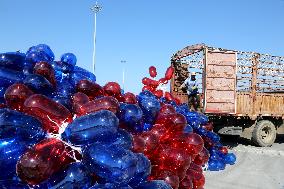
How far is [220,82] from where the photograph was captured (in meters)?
10.8

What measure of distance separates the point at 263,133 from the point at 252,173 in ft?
14.9

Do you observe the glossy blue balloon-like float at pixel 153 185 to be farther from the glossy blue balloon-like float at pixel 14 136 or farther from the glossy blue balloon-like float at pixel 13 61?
the glossy blue balloon-like float at pixel 13 61

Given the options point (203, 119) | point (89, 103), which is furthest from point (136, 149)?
point (203, 119)

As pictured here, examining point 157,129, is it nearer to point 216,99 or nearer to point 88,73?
point 88,73

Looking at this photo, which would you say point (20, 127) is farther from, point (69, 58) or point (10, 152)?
point (69, 58)

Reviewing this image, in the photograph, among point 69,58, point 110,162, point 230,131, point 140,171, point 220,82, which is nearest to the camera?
point 110,162

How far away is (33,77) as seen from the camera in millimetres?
3795

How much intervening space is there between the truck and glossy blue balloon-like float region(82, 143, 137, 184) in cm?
785

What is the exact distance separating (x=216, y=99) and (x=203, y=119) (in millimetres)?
3835

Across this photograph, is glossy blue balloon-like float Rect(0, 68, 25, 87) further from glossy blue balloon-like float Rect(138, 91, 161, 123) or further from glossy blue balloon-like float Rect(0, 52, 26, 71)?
glossy blue balloon-like float Rect(138, 91, 161, 123)

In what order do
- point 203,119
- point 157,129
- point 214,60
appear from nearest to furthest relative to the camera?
1. point 157,129
2. point 203,119
3. point 214,60

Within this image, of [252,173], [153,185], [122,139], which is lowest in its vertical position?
[252,173]

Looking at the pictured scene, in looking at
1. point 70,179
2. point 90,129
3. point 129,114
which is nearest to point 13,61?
point 129,114

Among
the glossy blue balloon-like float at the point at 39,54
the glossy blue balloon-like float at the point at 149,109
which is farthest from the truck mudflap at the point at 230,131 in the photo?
the glossy blue balloon-like float at the point at 39,54
